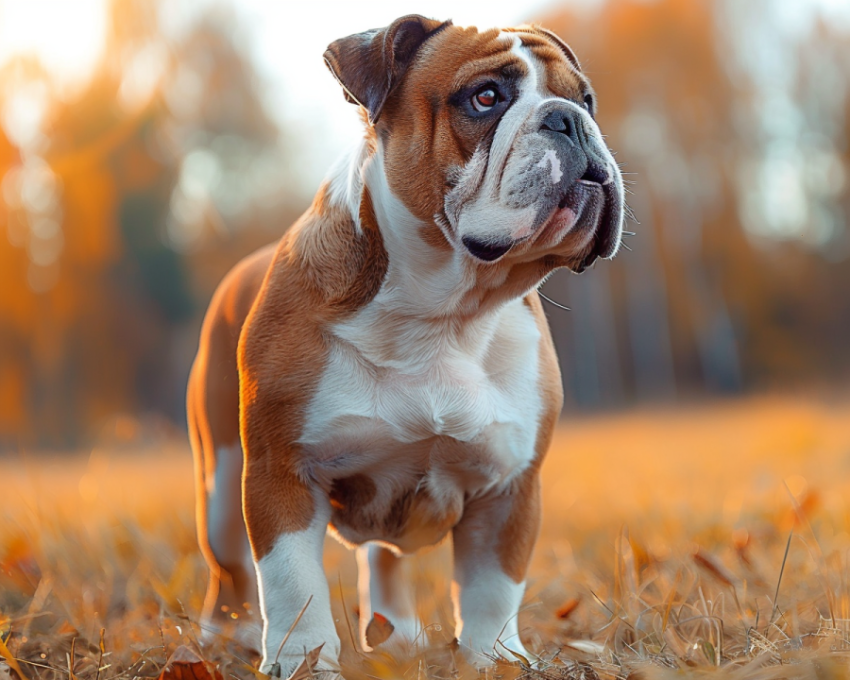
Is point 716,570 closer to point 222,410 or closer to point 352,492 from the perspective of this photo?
point 352,492

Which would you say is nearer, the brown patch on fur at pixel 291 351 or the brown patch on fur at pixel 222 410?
the brown patch on fur at pixel 291 351

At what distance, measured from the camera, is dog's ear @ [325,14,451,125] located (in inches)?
96.8

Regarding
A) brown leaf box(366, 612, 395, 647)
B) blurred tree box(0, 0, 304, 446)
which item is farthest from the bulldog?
blurred tree box(0, 0, 304, 446)

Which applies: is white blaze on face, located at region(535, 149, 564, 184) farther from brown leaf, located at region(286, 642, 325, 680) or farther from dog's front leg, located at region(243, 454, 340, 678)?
brown leaf, located at region(286, 642, 325, 680)

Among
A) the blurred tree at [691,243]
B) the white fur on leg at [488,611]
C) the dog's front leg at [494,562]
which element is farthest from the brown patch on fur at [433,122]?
the blurred tree at [691,243]

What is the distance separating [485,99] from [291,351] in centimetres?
87

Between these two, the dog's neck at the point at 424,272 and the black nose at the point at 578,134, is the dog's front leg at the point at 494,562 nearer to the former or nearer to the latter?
the dog's neck at the point at 424,272

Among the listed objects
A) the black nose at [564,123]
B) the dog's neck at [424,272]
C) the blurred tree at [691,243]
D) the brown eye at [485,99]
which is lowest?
the blurred tree at [691,243]

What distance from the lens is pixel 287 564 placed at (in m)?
2.29

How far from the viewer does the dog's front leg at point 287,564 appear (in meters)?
2.25

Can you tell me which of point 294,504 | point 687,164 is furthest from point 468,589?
point 687,164

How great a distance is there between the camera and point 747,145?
66.3 ft

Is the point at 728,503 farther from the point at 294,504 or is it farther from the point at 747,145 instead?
the point at 747,145

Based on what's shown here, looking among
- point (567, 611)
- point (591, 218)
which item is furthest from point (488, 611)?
point (591, 218)
